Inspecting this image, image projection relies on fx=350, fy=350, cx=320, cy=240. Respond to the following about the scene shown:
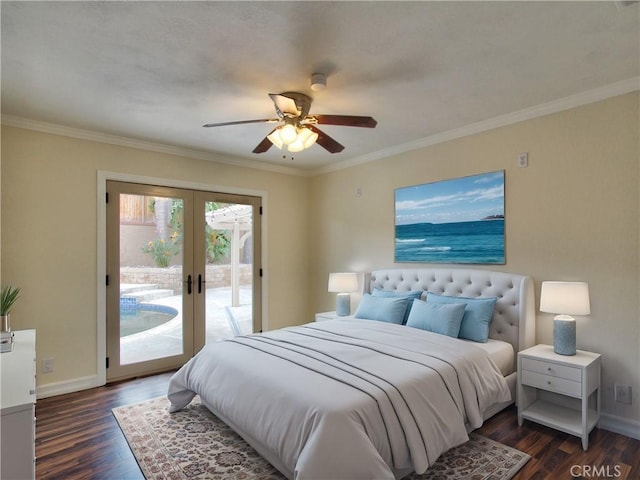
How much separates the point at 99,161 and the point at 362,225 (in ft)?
10.5

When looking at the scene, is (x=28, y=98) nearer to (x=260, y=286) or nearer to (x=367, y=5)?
(x=367, y=5)

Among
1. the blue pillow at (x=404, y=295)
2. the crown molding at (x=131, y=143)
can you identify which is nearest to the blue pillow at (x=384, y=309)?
the blue pillow at (x=404, y=295)

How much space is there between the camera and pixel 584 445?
2.45 metres

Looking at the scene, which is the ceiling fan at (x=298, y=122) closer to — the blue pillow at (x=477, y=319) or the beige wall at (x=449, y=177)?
the beige wall at (x=449, y=177)

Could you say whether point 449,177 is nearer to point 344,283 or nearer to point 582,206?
point 582,206

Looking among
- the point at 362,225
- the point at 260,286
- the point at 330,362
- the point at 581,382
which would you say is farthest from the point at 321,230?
the point at 581,382

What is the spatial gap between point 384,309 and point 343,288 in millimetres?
938

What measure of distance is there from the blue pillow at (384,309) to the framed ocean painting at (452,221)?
68 cm

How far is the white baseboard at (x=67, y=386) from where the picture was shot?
340cm

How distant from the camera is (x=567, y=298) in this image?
2650 millimetres

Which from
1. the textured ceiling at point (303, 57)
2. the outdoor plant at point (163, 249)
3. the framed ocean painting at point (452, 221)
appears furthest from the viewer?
the outdoor plant at point (163, 249)

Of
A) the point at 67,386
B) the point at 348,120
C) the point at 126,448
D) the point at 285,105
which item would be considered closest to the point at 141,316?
the point at 67,386

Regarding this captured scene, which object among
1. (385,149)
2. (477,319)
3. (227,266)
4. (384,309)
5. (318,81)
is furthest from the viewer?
(227,266)

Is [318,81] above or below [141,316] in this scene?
above
